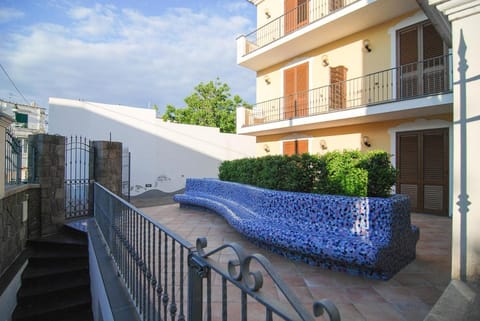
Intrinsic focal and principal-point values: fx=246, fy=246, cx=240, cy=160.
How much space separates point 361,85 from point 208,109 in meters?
15.6

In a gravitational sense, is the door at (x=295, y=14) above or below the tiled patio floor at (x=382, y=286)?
above

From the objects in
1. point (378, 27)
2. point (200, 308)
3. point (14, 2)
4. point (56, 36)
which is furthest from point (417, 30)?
point (56, 36)

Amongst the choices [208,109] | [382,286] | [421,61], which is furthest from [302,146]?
[208,109]

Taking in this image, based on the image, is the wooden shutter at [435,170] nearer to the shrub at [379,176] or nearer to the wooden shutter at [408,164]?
the wooden shutter at [408,164]

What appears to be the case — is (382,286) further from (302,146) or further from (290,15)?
(290,15)

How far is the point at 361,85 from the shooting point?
26.9 ft

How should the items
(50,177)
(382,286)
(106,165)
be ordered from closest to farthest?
(382,286) < (50,177) < (106,165)

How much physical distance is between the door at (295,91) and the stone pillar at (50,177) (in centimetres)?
765

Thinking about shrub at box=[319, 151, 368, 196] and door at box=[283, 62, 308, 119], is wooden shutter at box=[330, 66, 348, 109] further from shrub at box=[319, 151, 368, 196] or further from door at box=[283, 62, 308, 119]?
shrub at box=[319, 151, 368, 196]

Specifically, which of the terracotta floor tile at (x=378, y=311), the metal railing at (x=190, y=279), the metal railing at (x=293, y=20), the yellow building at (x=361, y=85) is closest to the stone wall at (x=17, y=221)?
the metal railing at (x=190, y=279)

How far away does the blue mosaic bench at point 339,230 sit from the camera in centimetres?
288

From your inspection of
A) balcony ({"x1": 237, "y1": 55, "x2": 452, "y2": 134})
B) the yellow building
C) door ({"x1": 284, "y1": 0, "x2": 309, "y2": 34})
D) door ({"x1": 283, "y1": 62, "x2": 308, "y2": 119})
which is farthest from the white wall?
door ({"x1": 284, "y1": 0, "x2": 309, "y2": 34})

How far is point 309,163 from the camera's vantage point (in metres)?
4.09

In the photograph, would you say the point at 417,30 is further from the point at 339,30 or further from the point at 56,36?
the point at 56,36
